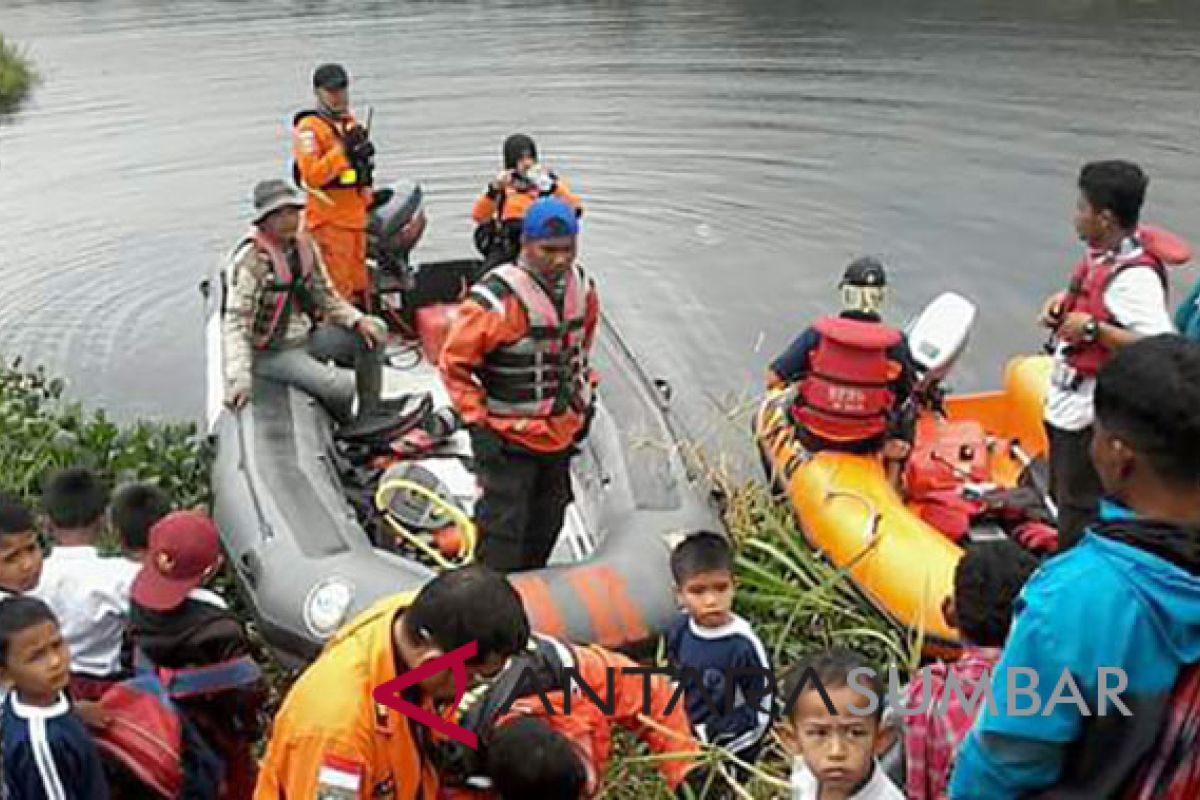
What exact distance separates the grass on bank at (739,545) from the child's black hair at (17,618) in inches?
57.3

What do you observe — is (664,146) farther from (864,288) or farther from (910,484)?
(910,484)

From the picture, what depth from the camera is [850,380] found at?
16.9ft

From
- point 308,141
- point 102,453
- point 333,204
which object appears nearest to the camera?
point 102,453

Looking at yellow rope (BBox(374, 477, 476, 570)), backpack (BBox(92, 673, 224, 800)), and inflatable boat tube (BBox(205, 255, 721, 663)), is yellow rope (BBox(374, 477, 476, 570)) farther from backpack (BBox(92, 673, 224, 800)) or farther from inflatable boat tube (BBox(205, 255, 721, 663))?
backpack (BBox(92, 673, 224, 800))

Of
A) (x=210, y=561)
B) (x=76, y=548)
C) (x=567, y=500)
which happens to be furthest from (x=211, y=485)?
(x=210, y=561)

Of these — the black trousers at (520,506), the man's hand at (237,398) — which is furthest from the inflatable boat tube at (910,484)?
the man's hand at (237,398)

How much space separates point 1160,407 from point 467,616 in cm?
101

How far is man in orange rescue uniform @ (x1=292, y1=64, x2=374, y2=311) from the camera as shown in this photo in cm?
661

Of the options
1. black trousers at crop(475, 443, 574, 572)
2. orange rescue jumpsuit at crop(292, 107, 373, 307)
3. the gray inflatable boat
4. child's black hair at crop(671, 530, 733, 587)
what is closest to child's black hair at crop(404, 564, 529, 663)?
child's black hair at crop(671, 530, 733, 587)

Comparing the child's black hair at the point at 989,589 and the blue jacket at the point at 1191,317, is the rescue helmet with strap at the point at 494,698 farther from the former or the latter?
the blue jacket at the point at 1191,317

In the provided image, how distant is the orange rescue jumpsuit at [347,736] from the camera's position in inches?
85.8

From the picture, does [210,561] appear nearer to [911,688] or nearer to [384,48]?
[911,688]

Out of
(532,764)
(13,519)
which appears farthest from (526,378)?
(532,764)

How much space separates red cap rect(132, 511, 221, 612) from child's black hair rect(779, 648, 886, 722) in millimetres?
1211
